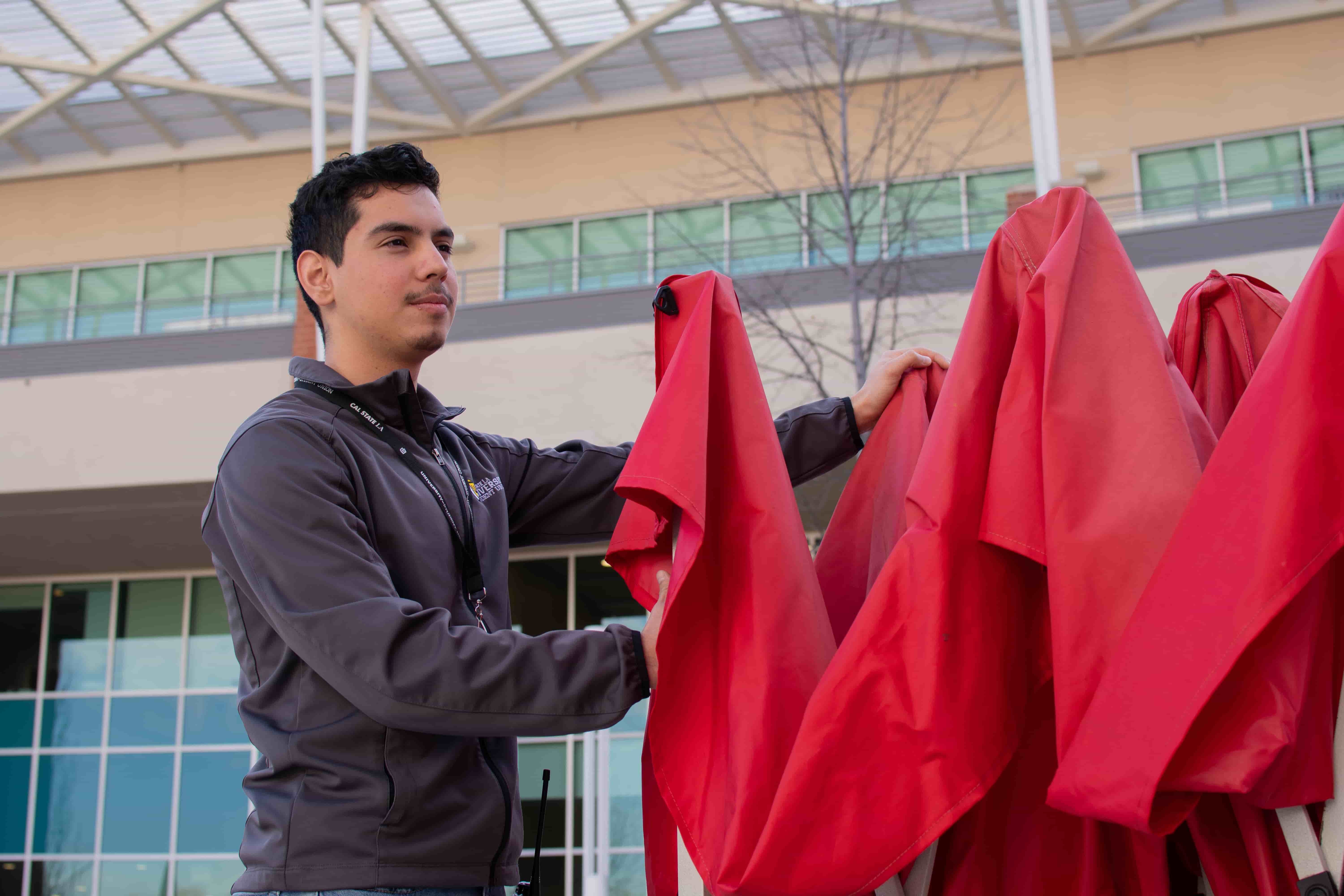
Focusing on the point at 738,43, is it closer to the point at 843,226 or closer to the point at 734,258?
the point at 734,258

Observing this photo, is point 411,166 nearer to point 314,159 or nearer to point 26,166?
point 314,159

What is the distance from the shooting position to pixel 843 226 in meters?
12.6

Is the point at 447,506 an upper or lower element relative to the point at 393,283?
lower

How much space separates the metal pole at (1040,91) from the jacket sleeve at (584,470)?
857 cm

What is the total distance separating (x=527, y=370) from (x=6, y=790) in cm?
844

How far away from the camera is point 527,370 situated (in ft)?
40.7

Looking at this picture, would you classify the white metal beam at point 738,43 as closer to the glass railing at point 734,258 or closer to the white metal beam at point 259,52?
the glass railing at point 734,258

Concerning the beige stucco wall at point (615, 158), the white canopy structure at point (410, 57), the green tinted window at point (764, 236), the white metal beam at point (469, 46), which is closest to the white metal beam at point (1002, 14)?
the white canopy structure at point (410, 57)

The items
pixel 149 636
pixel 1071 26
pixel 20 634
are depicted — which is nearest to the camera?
pixel 149 636

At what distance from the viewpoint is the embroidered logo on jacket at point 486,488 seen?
270cm

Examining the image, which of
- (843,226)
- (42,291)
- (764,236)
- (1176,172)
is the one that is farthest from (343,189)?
(42,291)

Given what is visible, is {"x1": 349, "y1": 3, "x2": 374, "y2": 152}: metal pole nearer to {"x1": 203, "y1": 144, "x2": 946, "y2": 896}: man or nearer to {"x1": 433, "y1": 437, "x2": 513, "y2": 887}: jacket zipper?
{"x1": 203, "y1": 144, "x2": 946, "y2": 896}: man

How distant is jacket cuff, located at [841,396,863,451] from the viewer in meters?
2.91

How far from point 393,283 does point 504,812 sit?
43.8 inches
